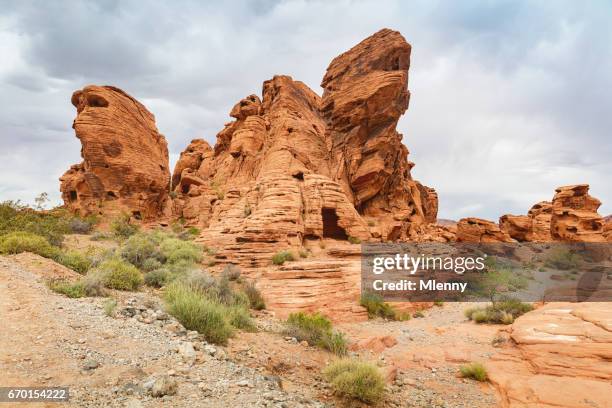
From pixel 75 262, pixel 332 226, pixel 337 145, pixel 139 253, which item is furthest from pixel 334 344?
pixel 337 145

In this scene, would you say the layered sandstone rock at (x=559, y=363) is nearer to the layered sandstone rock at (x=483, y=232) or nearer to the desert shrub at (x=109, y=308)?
the desert shrub at (x=109, y=308)

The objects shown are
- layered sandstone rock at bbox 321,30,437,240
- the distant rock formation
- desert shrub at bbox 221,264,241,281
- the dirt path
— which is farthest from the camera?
the distant rock formation

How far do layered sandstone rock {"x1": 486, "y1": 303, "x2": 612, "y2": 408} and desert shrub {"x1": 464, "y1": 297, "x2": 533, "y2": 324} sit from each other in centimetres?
282

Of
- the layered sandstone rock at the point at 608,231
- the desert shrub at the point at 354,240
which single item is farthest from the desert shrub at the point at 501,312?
the layered sandstone rock at the point at 608,231

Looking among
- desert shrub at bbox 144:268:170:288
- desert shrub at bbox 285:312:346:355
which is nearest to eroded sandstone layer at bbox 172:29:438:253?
desert shrub at bbox 144:268:170:288

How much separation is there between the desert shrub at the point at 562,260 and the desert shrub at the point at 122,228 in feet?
117

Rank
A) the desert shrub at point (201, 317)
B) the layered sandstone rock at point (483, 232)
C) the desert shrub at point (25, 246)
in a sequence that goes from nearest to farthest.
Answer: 1. the desert shrub at point (201, 317)
2. the desert shrub at point (25, 246)
3. the layered sandstone rock at point (483, 232)

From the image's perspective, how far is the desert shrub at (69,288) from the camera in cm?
676

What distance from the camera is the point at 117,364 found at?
4418 millimetres

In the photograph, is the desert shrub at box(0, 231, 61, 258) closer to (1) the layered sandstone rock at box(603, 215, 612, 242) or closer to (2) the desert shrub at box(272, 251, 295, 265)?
(2) the desert shrub at box(272, 251, 295, 265)

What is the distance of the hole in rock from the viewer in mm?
21875

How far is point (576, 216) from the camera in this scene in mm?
29859

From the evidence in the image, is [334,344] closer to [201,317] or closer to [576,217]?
[201,317]

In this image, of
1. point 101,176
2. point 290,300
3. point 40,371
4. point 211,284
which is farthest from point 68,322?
point 101,176
